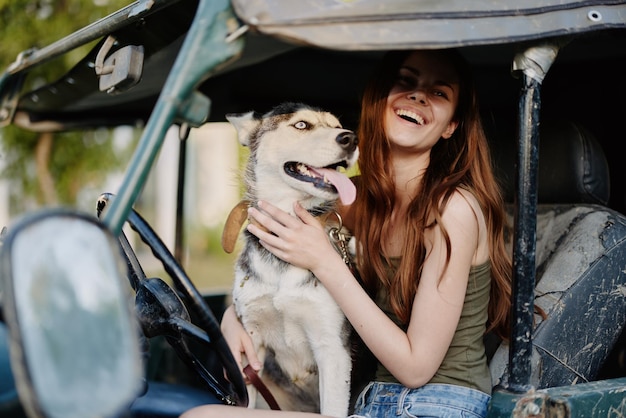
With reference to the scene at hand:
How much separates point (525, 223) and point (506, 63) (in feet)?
5.34

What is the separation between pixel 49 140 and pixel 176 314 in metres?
6.11

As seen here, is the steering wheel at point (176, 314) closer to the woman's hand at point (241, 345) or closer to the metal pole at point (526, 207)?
the woman's hand at point (241, 345)

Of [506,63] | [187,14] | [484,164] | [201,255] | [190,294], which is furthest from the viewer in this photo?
[201,255]

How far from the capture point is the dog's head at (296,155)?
2389mm

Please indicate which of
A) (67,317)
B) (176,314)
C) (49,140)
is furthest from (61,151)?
(67,317)

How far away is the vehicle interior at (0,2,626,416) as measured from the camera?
7.41 ft

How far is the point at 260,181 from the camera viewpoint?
260 cm

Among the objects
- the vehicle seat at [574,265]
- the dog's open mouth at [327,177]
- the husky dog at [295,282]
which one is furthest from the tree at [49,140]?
the vehicle seat at [574,265]

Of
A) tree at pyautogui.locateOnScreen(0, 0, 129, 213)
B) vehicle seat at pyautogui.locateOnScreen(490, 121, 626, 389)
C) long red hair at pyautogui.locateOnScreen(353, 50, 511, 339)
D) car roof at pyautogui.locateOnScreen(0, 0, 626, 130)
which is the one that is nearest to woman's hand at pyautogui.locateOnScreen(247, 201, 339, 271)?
long red hair at pyautogui.locateOnScreen(353, 50, 511, 339)

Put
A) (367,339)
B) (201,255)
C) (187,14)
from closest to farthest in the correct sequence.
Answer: (367,339) < (187,14) < (201,255)

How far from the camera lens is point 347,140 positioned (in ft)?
7.85

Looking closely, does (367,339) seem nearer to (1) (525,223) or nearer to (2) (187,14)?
(1) (525,223)


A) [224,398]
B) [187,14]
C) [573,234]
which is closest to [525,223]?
[573,234]

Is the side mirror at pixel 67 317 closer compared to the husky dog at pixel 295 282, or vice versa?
the side mirror at pixel 67 317
